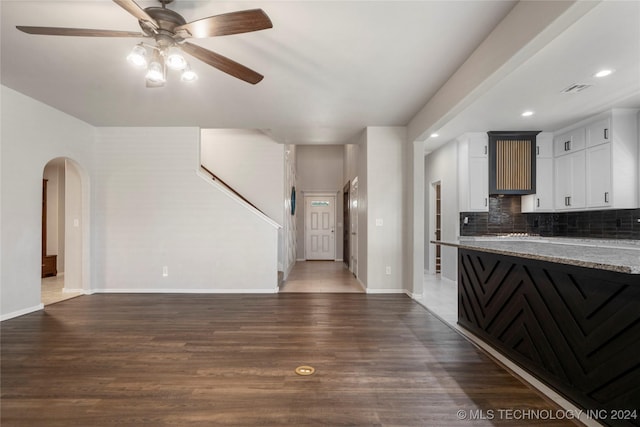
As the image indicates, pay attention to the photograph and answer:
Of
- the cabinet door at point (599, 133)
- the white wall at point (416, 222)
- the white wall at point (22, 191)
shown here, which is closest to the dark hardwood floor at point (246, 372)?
the white wall at point (22, 191)

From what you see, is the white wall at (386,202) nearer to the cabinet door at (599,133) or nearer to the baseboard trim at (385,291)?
the baseboard trim at (385,291)

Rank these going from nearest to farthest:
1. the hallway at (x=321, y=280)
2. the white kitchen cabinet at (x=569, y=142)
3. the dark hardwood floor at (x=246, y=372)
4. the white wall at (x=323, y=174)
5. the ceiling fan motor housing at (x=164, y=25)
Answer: the dark hardwood floor at (x=246, y=372) < the ceiling fan motor housing at (x=164, y=25) < the white kitchen cabinet at (x=569, y=142) < the hallway at (x=321, y=280) < the white wall at (x=323, y=174)

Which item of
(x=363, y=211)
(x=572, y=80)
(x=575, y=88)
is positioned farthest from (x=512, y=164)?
(x=363, y=211)

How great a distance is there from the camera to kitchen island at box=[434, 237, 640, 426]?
56.6 inches

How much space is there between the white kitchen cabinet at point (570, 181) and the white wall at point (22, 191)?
795cm

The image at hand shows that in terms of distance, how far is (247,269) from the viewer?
479 centimetres

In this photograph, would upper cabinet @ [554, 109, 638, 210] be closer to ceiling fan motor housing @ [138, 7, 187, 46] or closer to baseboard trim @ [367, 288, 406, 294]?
baseboard trim @ [367, 288, 406, 294]

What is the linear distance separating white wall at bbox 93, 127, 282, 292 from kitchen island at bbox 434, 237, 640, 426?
133 inches

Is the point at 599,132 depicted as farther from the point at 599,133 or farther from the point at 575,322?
the point at 575,322

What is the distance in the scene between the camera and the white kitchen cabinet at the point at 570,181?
446 centimetres

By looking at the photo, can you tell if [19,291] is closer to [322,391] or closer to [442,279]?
[322,391]

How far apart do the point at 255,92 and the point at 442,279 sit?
4.88 metres

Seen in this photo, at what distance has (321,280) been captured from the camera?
18.7 ft

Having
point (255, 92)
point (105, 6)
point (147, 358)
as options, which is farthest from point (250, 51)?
point (147, 358)
